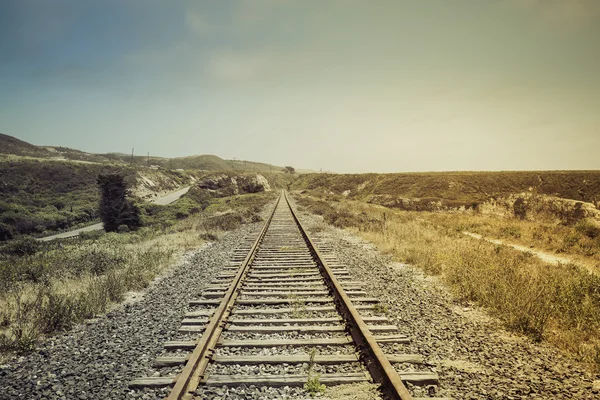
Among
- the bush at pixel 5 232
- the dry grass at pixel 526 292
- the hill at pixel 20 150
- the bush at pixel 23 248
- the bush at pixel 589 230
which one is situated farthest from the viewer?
the hill at pixel 20 150

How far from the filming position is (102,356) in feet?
12.6

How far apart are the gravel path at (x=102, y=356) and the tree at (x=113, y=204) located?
20.9 m

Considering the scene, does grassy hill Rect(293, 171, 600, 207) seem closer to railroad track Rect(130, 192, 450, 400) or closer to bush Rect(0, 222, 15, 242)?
railroad track Rect(130, 192, 450, 400)

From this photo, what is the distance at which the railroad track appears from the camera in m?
3.22

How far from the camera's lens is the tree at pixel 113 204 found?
2334 centimetres

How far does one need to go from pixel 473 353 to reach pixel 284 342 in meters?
2.54

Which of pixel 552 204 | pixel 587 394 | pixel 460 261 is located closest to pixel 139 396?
pixel 587 394

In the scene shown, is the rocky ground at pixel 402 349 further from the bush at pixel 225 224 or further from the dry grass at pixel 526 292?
the bush at pixel 225 224

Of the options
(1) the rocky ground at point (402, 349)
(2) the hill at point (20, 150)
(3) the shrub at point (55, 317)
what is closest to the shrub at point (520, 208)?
(1) the rocky ground at point (402, 349)

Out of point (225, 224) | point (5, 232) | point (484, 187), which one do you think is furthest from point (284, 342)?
point (484, 187)

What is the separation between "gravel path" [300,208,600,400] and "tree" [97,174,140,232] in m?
23.6

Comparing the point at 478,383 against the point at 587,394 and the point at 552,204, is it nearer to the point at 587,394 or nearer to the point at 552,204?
the point at 587,394

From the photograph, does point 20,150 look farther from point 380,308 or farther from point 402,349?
point 402,349

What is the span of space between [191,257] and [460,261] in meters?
8.12
